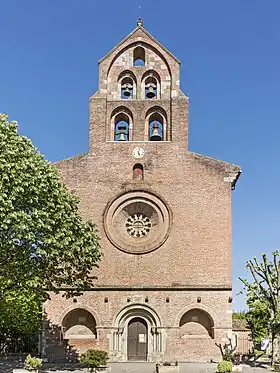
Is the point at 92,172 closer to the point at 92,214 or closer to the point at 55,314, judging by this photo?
the point at 92,214

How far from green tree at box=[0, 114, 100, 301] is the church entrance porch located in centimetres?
664

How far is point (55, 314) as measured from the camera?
3309cm

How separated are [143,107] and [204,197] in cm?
712

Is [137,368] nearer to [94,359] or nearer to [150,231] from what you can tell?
[94,359]

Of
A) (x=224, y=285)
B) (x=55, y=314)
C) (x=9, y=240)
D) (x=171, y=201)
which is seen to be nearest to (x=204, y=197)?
(x=171, y=201)

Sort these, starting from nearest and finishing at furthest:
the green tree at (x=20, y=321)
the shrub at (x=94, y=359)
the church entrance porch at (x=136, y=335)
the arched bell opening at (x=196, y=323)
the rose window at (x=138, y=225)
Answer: the shrub at (x=94, y=359), the church entrance porch at (x=136, y=335), the arched bell opening at (x=196, y=323), the rose window at (x=138, y=225), the green tree at (x=20, y=321)

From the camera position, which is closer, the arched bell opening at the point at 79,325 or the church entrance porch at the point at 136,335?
the church entrance porch at the point at 136,335

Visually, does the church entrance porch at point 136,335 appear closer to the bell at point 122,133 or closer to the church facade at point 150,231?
the church facade at point 150,231

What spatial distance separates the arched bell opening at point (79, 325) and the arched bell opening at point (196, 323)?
17.3ft

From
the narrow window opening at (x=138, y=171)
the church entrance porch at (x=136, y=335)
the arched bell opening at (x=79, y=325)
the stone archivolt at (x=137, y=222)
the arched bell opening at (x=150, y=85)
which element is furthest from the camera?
the arched bell opening at (x=150, y=85)

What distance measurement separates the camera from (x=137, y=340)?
3316 centimetres

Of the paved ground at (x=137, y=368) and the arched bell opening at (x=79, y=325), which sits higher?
the arched bell opening at (x=79, y=325)

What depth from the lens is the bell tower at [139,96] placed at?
36.1m

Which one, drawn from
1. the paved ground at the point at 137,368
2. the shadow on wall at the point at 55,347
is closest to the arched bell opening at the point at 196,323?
the paved ground at the point at 137,368
